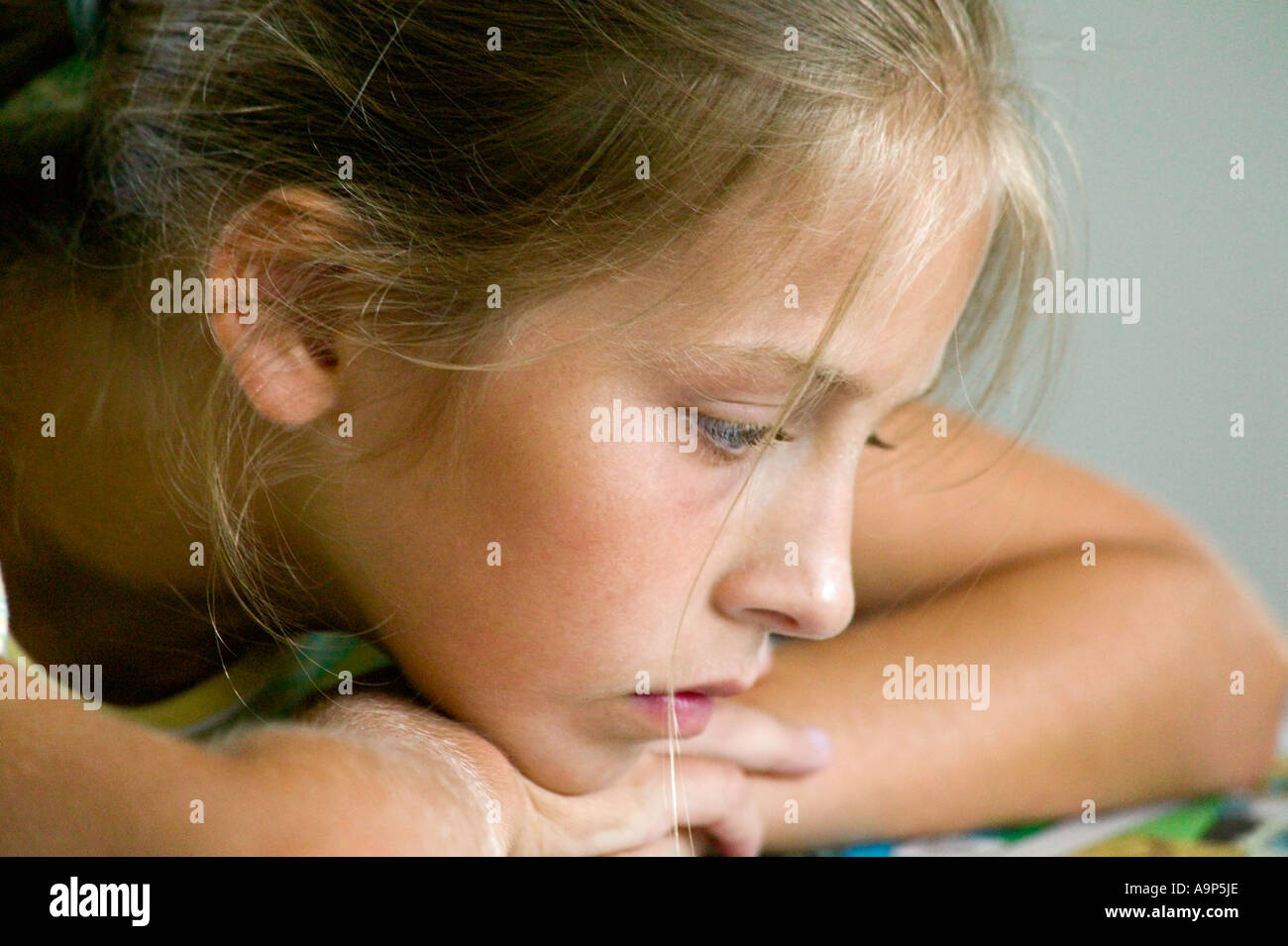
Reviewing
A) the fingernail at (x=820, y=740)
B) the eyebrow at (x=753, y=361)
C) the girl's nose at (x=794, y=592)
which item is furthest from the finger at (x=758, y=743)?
the eyebrow at (x=753, y=361)

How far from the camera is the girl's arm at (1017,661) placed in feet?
2.33

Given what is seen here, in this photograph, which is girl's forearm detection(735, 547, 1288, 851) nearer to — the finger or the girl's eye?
the finger

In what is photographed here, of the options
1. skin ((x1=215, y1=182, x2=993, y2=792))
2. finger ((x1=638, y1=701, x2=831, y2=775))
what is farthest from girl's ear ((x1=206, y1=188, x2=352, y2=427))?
finger ((x1=638, y1=701, x2=831, y2=775))

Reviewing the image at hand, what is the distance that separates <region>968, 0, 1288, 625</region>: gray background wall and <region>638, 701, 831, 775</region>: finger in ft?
0.82

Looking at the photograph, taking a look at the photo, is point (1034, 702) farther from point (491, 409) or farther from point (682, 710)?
point (491, 409)

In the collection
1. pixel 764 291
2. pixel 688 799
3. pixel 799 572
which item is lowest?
pixel 688 799

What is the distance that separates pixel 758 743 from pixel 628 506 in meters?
0.19

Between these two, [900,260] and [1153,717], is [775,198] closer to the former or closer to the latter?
[900,260]

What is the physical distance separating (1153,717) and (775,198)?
415 millimetres

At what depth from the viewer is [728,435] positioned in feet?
1.86

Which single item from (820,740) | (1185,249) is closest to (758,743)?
(820,740)

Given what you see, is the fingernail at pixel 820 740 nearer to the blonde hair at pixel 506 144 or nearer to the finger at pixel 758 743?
the finger at pixel 758 743
